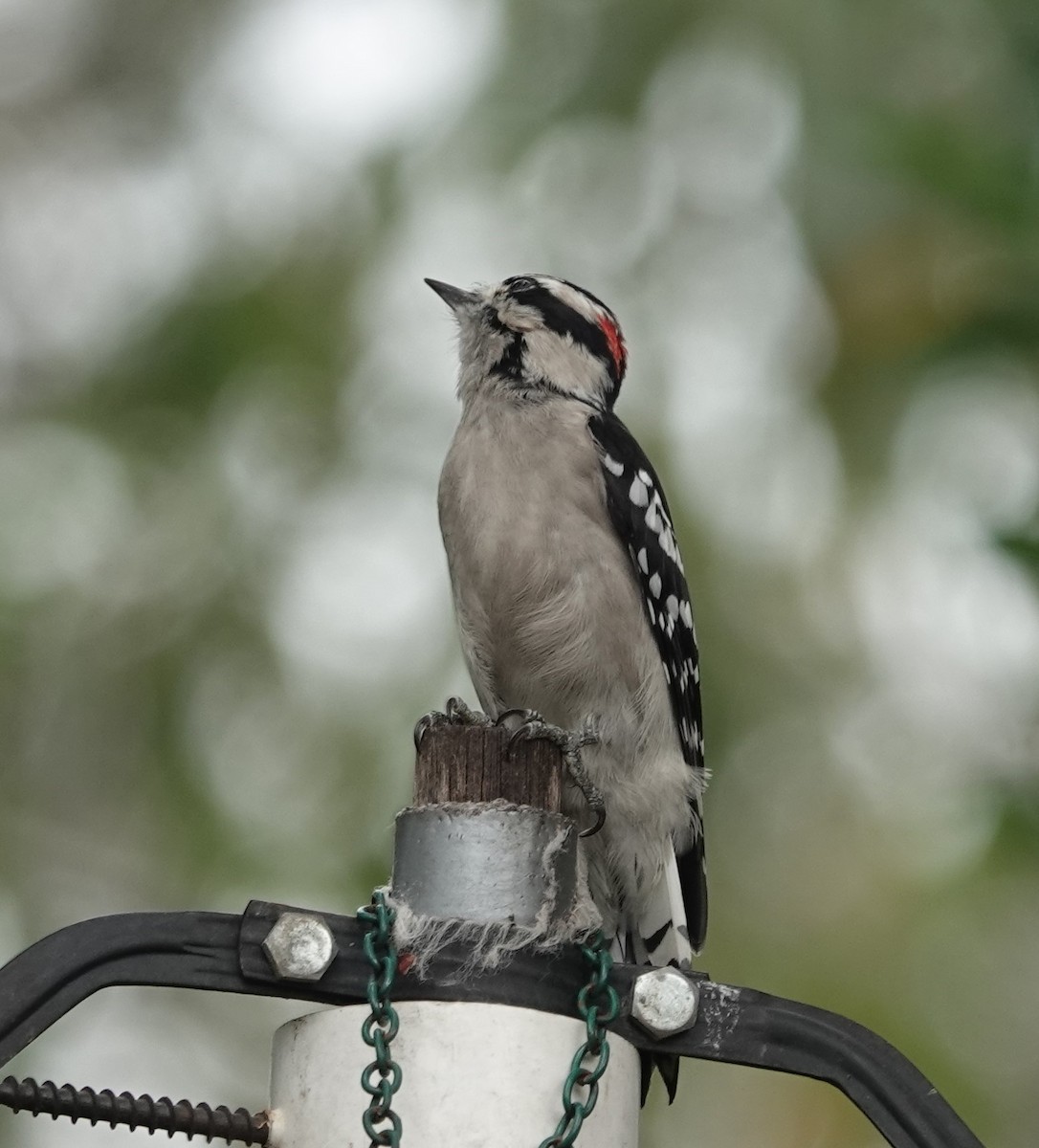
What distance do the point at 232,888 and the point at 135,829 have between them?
33.3 inches

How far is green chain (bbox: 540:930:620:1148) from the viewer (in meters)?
2.20

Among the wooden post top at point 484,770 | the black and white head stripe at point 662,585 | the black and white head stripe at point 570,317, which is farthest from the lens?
the black and white head stripe at point 570,317

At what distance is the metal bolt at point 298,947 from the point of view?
7.27 feet

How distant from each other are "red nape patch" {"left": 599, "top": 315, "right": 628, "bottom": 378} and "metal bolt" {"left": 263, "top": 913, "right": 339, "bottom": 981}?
3221 millimetres

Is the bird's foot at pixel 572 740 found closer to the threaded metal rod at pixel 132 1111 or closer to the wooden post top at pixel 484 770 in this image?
the wooden post top at pixel 484 770

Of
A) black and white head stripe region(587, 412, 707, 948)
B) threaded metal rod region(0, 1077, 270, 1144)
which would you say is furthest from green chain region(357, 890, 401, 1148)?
black and white head stripe region(587, 412, 707, 948)

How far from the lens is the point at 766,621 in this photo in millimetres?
6594

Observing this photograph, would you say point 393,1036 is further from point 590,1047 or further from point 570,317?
point 570,317

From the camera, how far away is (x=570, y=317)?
511cm

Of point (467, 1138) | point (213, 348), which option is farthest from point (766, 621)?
point (467, 1138)

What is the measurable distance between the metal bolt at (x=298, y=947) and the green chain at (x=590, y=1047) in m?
0.35

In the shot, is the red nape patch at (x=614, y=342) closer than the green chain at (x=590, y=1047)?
No

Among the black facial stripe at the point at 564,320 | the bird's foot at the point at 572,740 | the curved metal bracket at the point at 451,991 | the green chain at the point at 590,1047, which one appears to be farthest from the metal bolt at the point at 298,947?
the black facial stripe at the point at 564,320

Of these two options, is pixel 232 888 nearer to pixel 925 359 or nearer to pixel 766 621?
pixel 766 621
